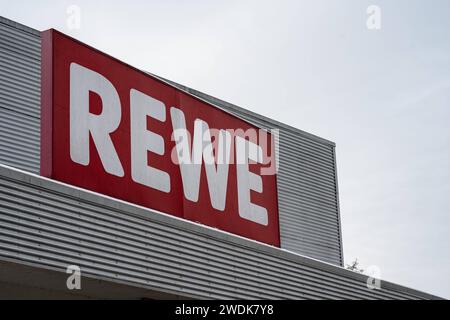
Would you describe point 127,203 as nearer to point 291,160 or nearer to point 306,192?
point 291,160

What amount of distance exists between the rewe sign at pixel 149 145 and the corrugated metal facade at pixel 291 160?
5.30m

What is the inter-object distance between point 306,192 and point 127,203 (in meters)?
16.4

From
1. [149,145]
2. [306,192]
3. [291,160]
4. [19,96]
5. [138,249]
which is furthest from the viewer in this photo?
[306,192]

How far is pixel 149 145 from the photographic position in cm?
1811

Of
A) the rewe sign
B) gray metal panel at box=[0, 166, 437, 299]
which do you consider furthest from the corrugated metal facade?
gray metal panel at box=[0, 166, 437, 299]

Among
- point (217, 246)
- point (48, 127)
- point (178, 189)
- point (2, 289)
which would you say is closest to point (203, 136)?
point (178, 189)

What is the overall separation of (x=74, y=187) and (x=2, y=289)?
1.98 metres

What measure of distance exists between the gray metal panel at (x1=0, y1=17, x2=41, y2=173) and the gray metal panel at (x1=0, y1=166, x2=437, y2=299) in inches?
280

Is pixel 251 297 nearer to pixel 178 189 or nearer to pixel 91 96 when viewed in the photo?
pixel 178 189

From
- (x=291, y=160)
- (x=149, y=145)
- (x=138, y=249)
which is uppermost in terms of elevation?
(x=291, y=160)

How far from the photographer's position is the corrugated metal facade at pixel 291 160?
916 inches

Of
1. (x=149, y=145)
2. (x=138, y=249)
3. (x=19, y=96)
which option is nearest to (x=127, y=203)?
(x=138, y=249)

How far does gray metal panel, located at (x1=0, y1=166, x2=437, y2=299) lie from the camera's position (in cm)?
1384

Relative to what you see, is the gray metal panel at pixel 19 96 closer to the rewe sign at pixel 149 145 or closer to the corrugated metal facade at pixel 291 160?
the corrugated metal facade at pixel 291 160
